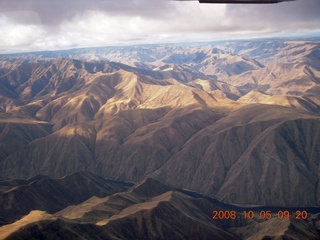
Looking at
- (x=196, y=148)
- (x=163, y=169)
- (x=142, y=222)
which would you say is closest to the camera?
(x=142, y=222)

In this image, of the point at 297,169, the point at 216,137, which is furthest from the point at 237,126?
the point at 297,169

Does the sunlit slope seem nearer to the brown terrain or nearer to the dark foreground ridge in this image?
the brown terrain

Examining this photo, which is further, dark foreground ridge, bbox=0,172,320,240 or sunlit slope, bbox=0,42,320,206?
sunlit slope, bbox=0,42,320,206

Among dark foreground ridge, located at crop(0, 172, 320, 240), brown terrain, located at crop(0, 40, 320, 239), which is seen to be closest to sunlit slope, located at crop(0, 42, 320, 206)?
brown terrain, located at crop(0, 40, 320, 239)

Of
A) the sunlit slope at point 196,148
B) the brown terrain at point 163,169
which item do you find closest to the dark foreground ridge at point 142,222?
the brown terrain at point 163,169

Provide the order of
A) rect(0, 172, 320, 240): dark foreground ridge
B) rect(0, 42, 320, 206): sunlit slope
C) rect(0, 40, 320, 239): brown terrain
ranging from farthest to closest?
rect(0, 42, 320, 206): sunlit slope, rect(0, 40, 320, 239): brown terrain, rect(0, 172, 320, 240): dark foreground ridge

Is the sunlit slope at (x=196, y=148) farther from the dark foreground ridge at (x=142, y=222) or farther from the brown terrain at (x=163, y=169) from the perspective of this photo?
the dark foreground ridge at (x=142, y=222)

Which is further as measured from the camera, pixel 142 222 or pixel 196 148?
pixel 196 148

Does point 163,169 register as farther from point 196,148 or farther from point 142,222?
point 142,222

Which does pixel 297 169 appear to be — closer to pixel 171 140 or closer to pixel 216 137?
pixel 216 137

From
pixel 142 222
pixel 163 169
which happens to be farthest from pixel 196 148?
pixel 142 222

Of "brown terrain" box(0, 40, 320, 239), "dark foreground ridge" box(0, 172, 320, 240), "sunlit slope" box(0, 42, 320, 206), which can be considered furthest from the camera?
"sunlit slope" box(0, 42, 320, 206)
